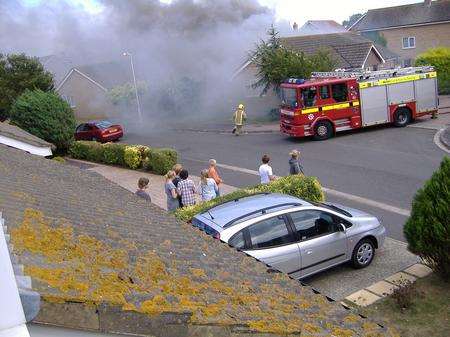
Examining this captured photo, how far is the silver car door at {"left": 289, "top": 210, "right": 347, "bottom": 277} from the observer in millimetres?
7574

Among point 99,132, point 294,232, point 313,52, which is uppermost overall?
point 313,52

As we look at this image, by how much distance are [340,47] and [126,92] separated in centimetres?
1429

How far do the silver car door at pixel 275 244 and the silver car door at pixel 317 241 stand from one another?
0.15 m

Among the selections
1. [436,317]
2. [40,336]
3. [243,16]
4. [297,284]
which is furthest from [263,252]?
[243,16]

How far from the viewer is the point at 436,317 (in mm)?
6379

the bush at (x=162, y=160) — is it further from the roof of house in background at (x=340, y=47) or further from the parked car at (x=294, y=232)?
the roof of house in background at (x=340, y=47)

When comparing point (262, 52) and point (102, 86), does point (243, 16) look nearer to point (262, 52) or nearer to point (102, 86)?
point (262, 52)

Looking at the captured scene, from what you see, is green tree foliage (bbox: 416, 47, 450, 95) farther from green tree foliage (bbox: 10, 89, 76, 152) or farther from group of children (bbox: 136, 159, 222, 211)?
group of children (bbox: 136, 159, 222, 211)

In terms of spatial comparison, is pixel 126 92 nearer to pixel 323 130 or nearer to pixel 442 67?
pixel 323 130

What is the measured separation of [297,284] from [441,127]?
18.1 m

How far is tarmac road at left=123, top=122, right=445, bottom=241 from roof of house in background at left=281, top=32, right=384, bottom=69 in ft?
31.7

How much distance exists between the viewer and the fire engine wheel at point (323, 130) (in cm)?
1994

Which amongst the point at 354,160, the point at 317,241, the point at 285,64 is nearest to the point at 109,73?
the point at 285,64

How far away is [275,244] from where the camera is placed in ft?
24.2
